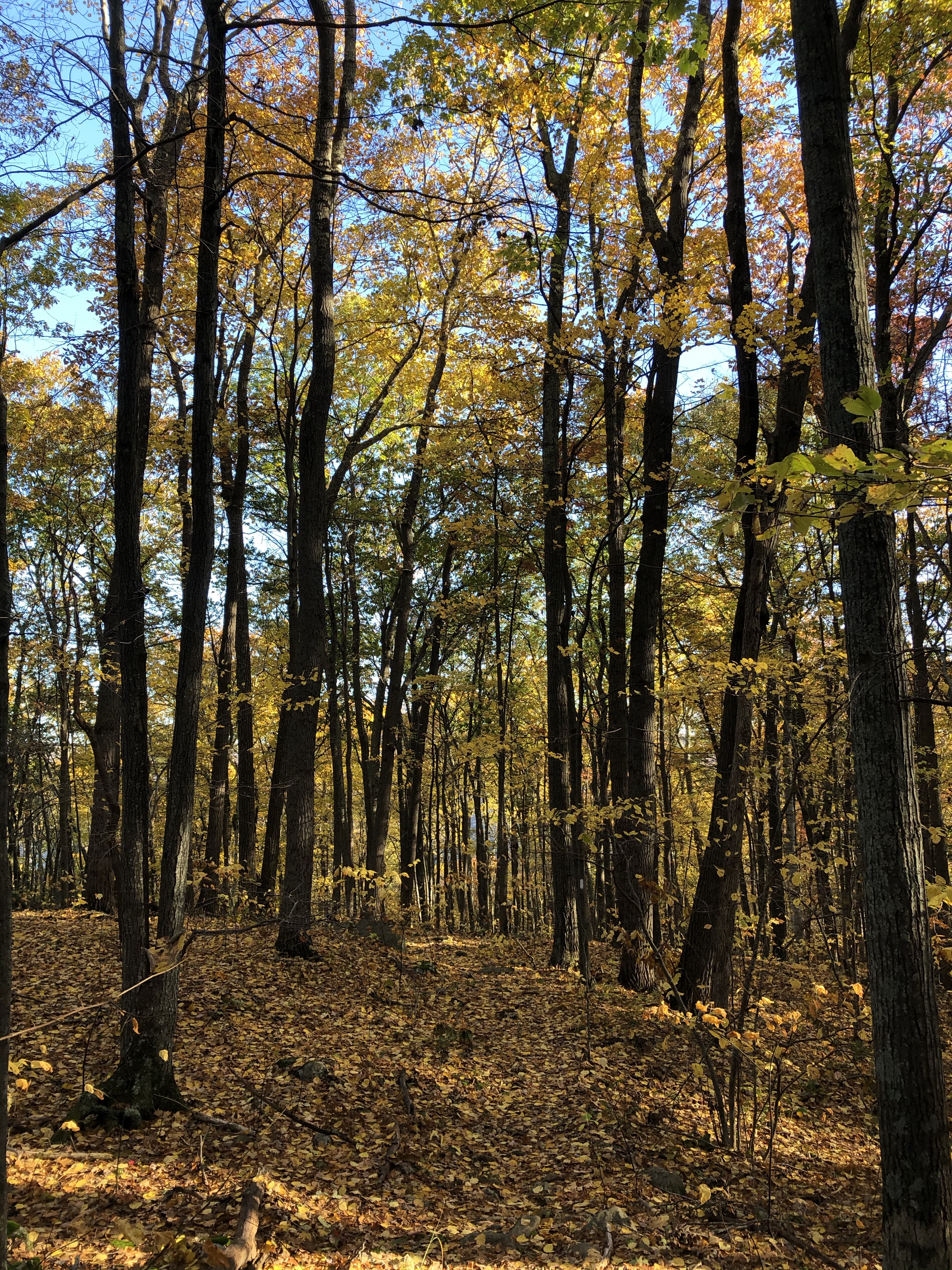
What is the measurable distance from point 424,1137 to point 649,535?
6.40 m

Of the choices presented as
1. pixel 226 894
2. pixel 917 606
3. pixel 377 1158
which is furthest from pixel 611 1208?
pixel 917 606

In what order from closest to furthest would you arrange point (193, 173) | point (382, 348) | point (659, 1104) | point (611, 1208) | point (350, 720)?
point (611, 1208)
point (659, 1104)
point (193, 173)
point (382, 348)
point (350, 720)

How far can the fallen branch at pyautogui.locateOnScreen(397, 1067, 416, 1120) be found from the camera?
5.38m

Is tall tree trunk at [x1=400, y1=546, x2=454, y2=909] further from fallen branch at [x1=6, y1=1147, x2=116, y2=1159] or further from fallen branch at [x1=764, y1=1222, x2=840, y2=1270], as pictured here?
fallen branch at [x1=764, y1=1222, x2=840, y2=1270]

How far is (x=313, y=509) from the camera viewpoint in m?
9.02

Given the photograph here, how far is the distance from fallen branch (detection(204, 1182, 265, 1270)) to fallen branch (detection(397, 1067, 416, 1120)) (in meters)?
1.73

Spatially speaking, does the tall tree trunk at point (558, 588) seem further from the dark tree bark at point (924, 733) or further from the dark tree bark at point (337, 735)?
the dark tree bark at point (337, 735)

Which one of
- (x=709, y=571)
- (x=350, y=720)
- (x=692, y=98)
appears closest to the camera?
(x=692, y=98)

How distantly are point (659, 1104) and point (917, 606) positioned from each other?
277 inches

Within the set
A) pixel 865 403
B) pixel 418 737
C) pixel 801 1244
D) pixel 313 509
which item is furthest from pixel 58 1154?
pixel 418 737

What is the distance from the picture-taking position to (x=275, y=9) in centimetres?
738

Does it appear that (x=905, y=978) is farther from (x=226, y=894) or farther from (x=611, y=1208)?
(x=226, y=894)

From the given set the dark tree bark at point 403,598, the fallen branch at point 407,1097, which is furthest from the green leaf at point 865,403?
the dark tree bark at point 403,598

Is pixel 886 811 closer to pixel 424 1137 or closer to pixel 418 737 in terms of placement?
pixel 424 1137
